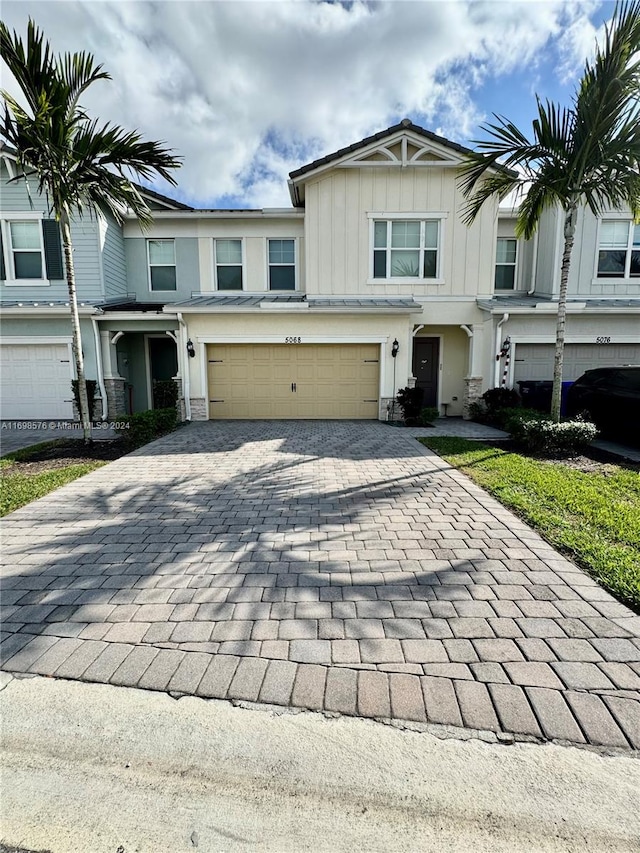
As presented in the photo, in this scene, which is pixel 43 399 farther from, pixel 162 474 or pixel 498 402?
pixel 498 402

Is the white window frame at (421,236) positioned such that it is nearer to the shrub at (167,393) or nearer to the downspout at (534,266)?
the downspout at (534,266)

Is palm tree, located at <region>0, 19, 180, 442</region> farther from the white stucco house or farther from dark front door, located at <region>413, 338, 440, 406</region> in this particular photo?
dark front door, located at <region>413, 338, 440, 406</region>

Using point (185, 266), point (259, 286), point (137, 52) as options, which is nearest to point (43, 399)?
point (185, 266)

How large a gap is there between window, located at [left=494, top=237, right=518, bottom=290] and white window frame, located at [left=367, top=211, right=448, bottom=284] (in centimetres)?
287

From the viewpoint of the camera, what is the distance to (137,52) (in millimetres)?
8578

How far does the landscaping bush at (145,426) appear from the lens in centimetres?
931

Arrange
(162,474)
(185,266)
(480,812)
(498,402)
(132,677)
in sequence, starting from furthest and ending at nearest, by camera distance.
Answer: (185,266)
(498,402)
(162,474)
(132,677)
(480,812)

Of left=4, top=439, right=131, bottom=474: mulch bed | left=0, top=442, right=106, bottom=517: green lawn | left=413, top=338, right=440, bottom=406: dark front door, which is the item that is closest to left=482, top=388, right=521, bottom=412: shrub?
left=413, top=338, right=440, bottom=406: dark front door

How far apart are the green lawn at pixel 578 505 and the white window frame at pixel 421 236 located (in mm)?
6855

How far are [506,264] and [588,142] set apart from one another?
744 centimetres

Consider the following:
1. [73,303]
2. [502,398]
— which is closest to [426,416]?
[502,398]

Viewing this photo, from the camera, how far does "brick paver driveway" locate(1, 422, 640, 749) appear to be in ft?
8.24

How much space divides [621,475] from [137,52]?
11.4m

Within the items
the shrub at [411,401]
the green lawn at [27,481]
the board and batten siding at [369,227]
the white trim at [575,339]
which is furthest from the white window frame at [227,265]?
the white trim at [575,339]
